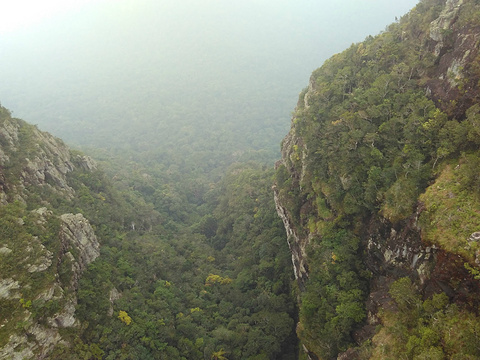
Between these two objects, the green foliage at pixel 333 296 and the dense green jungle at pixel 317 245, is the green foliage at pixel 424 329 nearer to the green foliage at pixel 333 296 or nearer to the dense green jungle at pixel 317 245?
the dense green jungle at pixel 317 245

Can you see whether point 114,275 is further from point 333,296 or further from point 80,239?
point 333,296

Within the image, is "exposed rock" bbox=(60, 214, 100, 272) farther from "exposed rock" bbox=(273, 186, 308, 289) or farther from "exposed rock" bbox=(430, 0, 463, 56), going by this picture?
"exposed rock" bbox=(430, 0, 463, 56)

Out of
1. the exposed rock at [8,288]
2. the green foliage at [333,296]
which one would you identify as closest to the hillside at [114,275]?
the exposed rock at [8,288]

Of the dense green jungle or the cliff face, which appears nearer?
the dense green jungle

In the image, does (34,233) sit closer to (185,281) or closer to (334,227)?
(185,281)

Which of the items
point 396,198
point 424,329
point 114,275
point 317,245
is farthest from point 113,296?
point 396,198

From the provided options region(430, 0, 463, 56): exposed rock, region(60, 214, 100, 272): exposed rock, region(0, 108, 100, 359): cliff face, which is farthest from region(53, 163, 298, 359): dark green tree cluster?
region(430, 0, 463, 56): exposed rock
